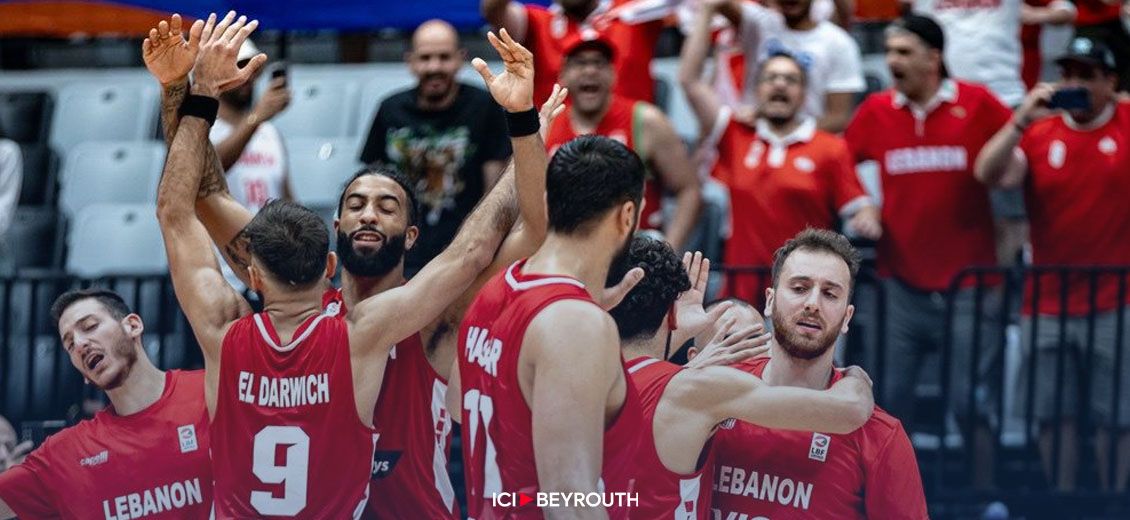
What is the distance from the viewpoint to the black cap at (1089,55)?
26.2ft

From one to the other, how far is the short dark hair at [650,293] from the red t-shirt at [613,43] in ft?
10.3

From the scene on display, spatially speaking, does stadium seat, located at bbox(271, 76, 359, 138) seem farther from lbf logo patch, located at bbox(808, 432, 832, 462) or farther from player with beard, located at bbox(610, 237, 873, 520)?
lbf logo patch, located at bbox(808, 432, 832, 462)

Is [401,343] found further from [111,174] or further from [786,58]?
[111,174]

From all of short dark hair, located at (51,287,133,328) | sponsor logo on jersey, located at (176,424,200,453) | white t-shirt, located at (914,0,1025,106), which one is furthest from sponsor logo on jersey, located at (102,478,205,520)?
white t-shirt, located at (914,0,1025,106)

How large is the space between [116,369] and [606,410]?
237 cm

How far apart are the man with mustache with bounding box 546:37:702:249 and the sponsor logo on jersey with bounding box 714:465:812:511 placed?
8.25 feet

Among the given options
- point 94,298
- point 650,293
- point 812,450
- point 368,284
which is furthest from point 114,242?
point 812,450

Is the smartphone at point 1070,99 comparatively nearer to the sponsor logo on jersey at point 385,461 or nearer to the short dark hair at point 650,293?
the short dark hair at point 650,293

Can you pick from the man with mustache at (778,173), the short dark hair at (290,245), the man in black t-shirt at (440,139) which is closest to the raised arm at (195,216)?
the short dark hair at (290,245)

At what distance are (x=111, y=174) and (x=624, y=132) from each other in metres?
3.45

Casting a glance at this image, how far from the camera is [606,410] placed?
4.78 metres

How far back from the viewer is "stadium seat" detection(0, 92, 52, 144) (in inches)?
405

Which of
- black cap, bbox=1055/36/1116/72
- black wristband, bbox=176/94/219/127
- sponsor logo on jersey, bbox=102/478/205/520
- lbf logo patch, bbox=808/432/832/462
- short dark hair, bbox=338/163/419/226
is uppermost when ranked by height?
black cap, bbox=1055/36/1116/72

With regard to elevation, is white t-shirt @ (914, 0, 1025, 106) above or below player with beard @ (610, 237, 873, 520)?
above
